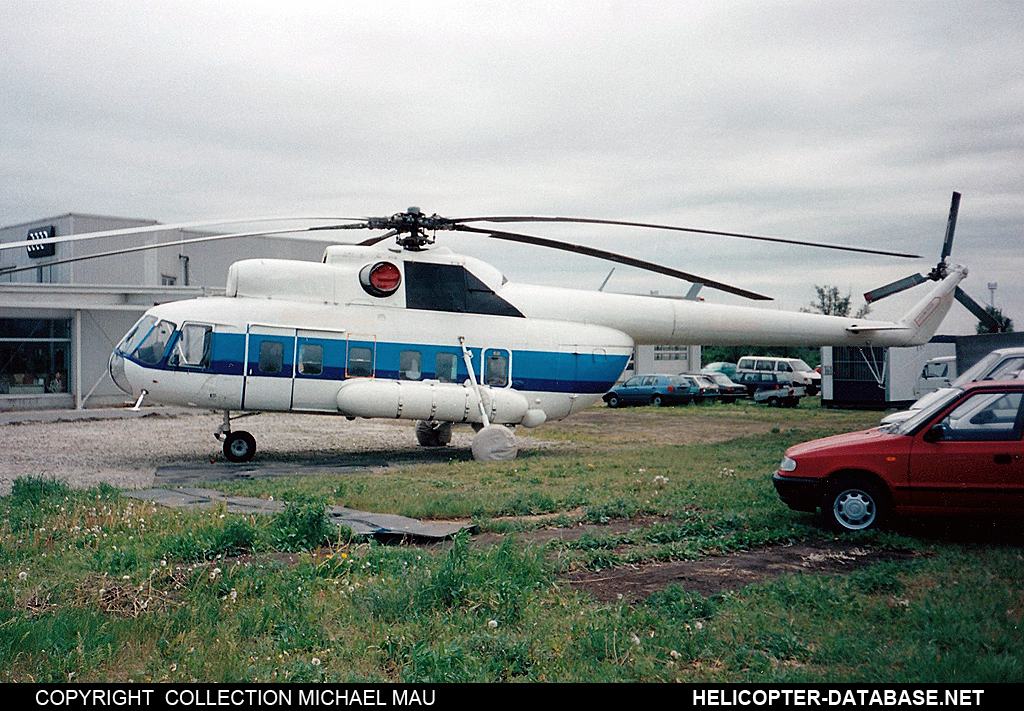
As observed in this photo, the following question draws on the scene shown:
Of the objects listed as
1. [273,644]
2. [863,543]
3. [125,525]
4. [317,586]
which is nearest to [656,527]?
[863,543]

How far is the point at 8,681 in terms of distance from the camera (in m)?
4.84

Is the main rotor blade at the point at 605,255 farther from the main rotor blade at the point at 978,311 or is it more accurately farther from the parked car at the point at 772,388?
the parked car at the point at 772,388

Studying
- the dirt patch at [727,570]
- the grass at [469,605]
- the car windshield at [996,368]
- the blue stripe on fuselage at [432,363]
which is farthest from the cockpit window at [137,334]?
the car windshield at [996,368]

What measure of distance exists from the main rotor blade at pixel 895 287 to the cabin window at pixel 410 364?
33.6ft

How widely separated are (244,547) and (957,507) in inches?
278

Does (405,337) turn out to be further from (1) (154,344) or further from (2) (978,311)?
(2) (978,311)

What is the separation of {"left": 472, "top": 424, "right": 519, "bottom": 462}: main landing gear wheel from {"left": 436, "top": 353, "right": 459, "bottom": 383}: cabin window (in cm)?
133

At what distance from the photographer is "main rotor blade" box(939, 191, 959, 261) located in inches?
719

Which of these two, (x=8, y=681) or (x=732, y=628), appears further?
(x=732, y=628)

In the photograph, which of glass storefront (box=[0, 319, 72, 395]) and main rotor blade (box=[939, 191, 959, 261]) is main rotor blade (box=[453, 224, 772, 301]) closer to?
main rotor blade (box=[939, 191, 959, 261])

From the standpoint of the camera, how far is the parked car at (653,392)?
113ft

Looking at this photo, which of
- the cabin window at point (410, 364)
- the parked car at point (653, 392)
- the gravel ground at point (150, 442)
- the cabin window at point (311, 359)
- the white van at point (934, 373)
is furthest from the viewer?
the parked car at point (653, 392)

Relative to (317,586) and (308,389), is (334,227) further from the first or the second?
(317,586)

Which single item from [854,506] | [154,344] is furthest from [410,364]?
[854,506]
